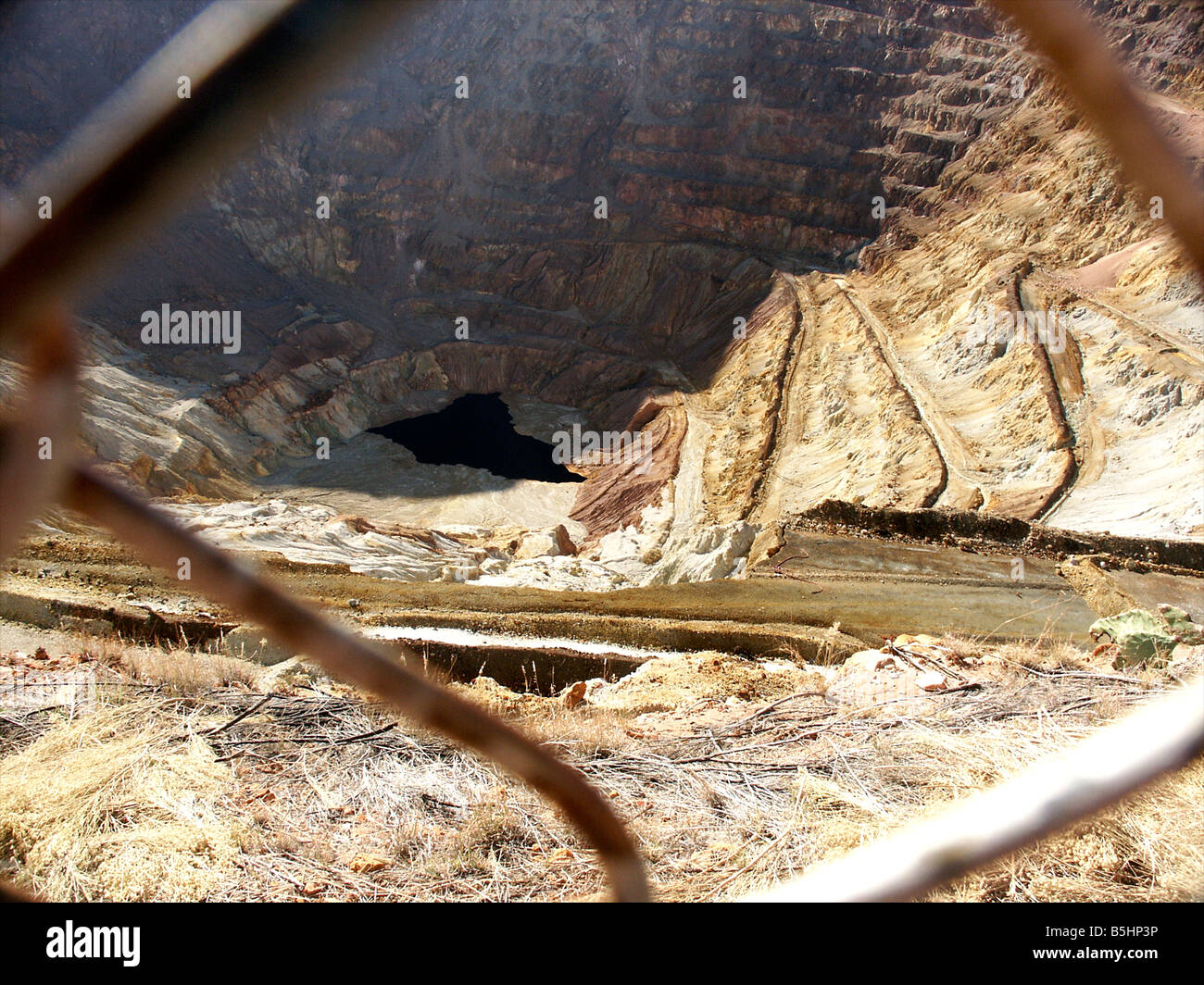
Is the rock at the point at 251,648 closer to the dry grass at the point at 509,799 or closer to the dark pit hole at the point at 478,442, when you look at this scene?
the dry grass at the point at 509,799

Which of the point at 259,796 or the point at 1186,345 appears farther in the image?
the point at 1186,345

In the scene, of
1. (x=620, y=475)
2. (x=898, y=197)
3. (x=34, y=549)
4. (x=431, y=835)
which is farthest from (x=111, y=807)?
(x=898, y=197)

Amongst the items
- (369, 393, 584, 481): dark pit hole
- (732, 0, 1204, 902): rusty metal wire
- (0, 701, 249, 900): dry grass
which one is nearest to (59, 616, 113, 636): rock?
(0, 701, 249, 900): dry grass

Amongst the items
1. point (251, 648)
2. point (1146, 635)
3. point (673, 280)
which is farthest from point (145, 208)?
point (673, 280)

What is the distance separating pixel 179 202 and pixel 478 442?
32084 millimetres

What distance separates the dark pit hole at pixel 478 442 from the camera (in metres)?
30.5

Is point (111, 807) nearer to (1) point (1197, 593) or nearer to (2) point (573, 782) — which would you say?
(2) point (573, 782)

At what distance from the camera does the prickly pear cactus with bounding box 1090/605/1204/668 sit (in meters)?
5.89

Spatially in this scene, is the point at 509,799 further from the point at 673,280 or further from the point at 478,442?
the point at 673,280

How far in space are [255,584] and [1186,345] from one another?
27.7 metres

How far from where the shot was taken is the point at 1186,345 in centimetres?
2228

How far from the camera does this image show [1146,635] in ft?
20.7

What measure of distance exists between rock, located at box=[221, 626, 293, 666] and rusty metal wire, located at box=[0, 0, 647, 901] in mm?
8921

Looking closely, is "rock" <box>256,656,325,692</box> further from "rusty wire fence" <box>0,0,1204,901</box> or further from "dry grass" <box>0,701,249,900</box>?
"rusty wire fence" <box>0,0,1204,901</box>
